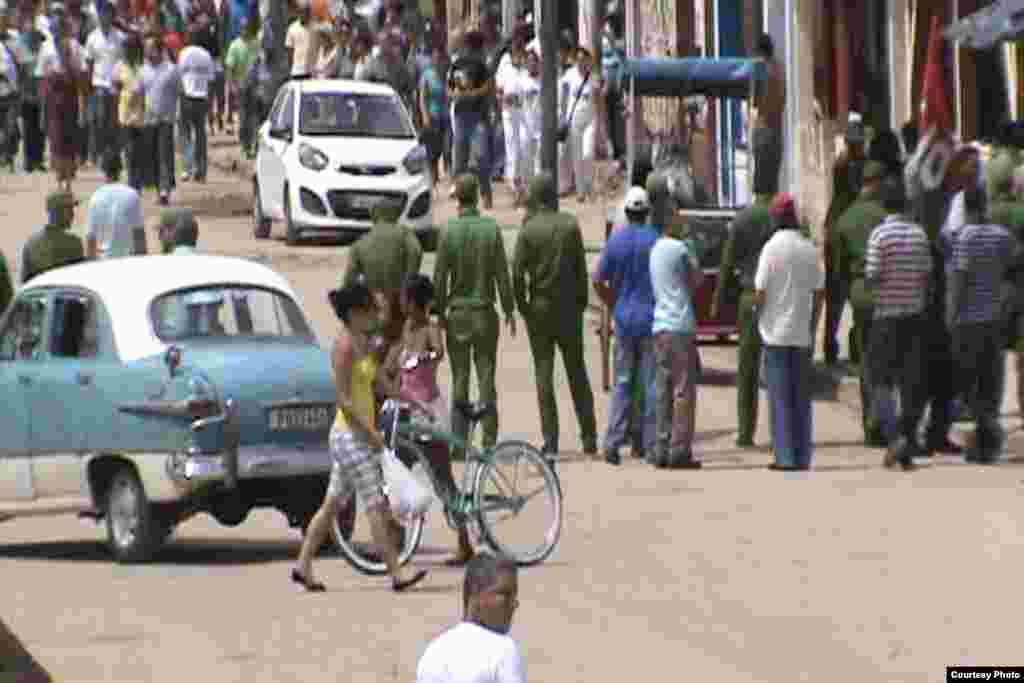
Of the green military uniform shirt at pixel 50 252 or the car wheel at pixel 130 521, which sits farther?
the green military uniform shirt at pixel 50 252

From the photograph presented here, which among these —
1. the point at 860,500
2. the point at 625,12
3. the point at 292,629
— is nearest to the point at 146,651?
the point at 292,629

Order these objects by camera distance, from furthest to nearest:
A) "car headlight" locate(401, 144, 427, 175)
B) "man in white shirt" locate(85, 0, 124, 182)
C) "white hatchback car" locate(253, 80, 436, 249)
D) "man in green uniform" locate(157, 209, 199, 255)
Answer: "man in white shirt" locate(85, 0, 124, 182) < "car headlight" locate(401, 144, 427, 175) < "white hatchback car" locate(253, 80, 436, 249) < "man in green uniform" locate(157, 209, 199, 255)

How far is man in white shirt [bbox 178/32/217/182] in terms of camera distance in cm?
4334

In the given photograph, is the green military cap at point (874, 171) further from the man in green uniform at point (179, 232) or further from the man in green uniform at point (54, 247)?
the man in green uniform at point (54, 247)

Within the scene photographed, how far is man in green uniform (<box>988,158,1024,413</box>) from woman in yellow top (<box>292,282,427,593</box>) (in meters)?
6.21

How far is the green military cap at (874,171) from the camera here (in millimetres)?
23844

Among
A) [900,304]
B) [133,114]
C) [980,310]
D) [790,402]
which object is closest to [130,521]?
[790,402]

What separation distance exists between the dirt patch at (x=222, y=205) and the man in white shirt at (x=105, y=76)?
1296 mm

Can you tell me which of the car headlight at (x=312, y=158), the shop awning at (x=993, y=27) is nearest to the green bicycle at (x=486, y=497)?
the shop awning at (x=993, y=27)

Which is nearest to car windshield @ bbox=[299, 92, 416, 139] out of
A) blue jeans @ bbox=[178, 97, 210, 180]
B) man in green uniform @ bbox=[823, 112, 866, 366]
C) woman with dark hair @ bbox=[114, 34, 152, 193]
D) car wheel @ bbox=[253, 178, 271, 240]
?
car wheel @ bbox=[253, 178, 271, 240]

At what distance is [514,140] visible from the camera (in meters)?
41.2

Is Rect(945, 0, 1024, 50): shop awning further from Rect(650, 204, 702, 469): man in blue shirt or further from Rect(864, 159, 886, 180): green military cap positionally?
Rect(650, 204, 702, 469): man in blue shirt

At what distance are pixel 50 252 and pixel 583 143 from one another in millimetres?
17240

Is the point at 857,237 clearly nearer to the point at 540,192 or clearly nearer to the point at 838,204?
the point at 540,192
